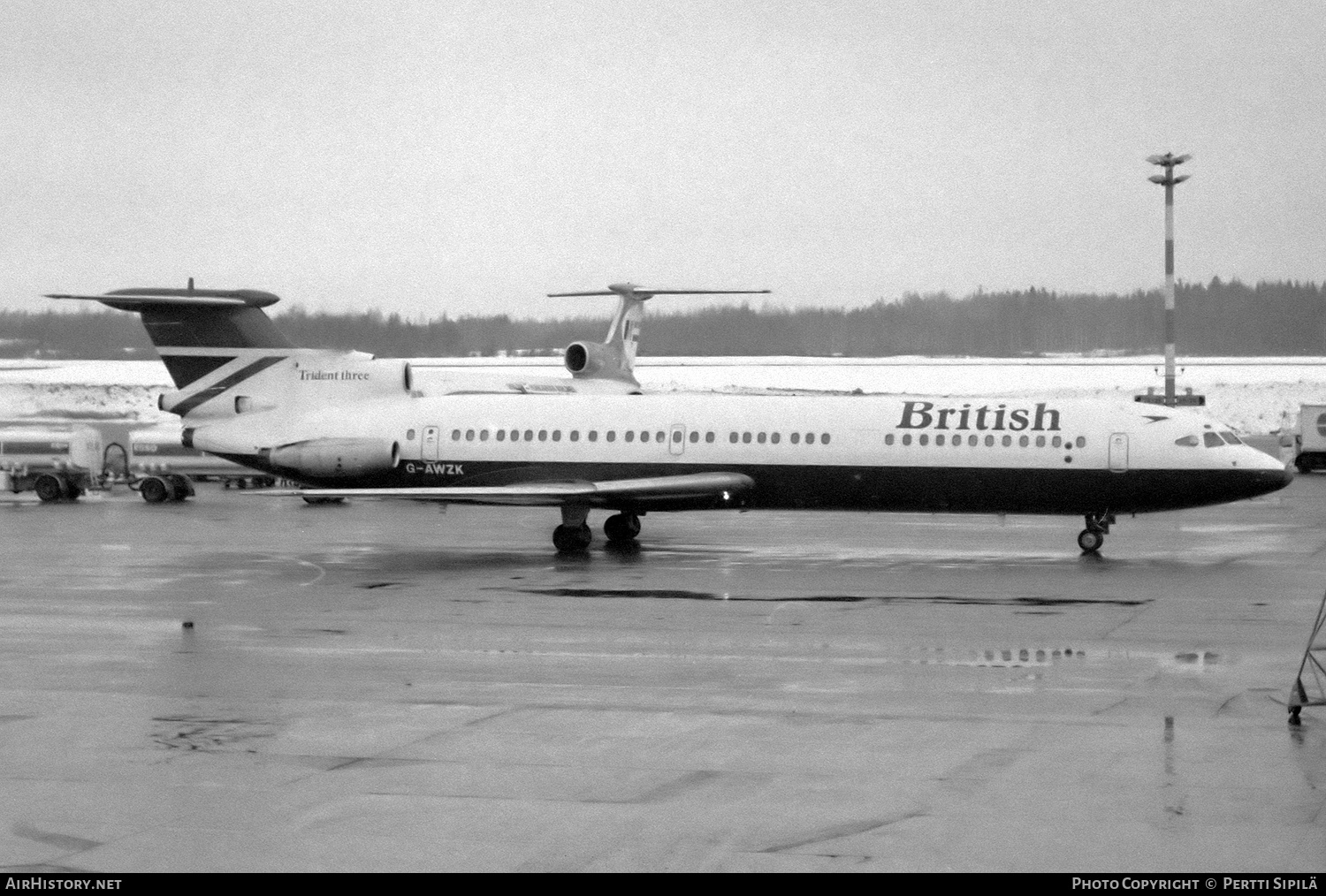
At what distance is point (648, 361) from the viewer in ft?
214

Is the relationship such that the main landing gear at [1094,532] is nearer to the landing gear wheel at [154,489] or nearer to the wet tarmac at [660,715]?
the wet tarmac at [660,715]

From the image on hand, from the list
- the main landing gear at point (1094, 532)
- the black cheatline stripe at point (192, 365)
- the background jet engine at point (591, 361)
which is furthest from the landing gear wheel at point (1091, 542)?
the background jet engine at point (591, 361)

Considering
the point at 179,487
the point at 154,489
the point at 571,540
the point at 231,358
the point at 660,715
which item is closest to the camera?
the point at 660,715

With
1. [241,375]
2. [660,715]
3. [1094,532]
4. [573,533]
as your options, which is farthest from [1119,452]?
[241,375]

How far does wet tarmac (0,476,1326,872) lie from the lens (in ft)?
31.7

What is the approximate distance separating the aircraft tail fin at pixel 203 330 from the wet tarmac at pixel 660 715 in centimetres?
618

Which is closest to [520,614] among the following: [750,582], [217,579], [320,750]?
[750,582]

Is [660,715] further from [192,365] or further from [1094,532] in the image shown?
[192,365]

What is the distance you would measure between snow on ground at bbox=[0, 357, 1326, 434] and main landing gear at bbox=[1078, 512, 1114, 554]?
1132 inches

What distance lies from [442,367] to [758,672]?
41.0 m

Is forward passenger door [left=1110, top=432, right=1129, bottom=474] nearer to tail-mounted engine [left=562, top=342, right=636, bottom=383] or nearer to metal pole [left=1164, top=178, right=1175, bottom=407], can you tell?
tail-mounted engine [left=562, top=342, right=636, bottom=383]

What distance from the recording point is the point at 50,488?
1785 inches

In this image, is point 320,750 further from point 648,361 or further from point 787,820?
point 648,361

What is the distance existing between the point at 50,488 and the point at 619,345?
17617 mm
